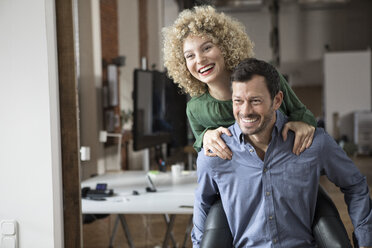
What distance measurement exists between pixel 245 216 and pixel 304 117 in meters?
0.52

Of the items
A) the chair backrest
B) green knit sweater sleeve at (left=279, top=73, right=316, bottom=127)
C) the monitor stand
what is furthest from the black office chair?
Result: the monitor stand

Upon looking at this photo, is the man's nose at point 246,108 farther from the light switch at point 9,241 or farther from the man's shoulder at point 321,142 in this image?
the light switch at point 9,241

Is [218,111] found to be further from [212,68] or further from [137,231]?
[137,231]

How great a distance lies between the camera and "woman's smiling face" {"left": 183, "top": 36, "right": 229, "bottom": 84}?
6.39 ft

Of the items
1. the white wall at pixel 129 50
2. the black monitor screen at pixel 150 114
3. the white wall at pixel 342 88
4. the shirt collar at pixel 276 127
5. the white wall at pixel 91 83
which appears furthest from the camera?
the white wall at pixel 91 83

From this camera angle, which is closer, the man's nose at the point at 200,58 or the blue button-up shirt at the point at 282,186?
the blue button-up shirt at the point at 282,186

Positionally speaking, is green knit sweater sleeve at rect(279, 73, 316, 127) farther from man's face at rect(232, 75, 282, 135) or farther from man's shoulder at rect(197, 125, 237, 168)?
man's shoulder at rect(197, 125, 237, 168)

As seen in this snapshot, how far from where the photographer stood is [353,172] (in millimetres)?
1825

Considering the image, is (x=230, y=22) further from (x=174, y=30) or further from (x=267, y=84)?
(x=267, y=84)

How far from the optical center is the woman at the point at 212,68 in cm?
192

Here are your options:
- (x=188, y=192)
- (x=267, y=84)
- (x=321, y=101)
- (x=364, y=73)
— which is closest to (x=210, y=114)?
(x=267, y=84)

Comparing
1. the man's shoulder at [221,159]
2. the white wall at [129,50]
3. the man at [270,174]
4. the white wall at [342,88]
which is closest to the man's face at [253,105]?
the man at [270,174]

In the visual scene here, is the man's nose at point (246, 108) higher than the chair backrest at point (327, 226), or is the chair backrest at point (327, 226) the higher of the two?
the man's nose at point (246, 108)

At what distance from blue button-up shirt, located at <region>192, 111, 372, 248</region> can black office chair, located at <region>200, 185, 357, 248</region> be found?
4 cm
